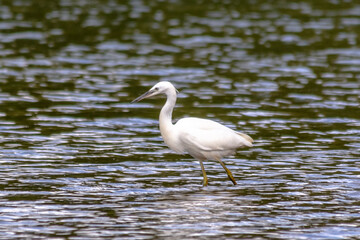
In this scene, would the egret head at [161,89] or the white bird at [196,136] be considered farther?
the egret head at [161,89]

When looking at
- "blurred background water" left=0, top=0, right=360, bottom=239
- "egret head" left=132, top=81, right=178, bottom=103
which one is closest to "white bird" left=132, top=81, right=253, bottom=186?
"egret head" left=132, top=81, right=178, bottom=103

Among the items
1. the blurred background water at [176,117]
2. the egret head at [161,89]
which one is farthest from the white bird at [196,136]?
the blurred background water at [176,117]

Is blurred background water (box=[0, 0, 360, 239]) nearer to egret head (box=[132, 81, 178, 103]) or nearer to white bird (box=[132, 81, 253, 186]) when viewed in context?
white bird (box=[132, 81, 253, 186])

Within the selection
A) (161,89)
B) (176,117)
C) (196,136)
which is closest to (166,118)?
(161,89)

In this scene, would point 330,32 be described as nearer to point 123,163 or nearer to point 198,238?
point 123,163

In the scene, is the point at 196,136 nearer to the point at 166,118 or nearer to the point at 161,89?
the point at 166,118

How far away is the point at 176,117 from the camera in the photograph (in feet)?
58.8

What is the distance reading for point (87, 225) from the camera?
10164 millimetres

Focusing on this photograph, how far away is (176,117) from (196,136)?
5525 mm

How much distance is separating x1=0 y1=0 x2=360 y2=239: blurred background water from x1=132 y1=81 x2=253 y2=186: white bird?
0.51 metres

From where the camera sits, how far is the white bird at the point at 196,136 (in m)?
12.4

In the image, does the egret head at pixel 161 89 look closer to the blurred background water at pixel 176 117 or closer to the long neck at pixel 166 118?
the long neck at pixel 166 118

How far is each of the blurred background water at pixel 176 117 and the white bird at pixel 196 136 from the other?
1.67 ft

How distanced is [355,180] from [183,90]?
8.39 meters
